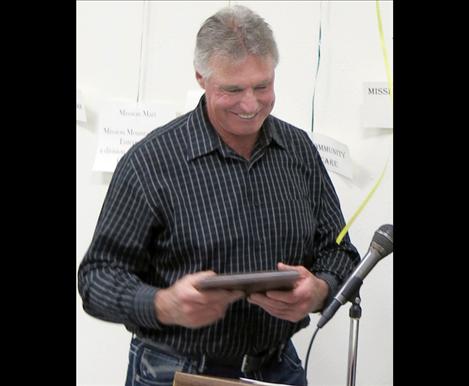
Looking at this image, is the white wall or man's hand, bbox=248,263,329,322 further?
the white wall

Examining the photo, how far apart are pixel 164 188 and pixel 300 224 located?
1.07 feet

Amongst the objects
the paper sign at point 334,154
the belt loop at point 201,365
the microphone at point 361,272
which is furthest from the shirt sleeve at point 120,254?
the paper sign at point 334,154

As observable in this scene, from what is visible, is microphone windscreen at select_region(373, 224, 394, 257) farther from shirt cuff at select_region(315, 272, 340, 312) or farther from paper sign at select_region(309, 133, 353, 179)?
paper sign at select_region(309, 133, 353, 179)

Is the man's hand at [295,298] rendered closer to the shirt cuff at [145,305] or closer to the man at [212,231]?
the man at [212,231]

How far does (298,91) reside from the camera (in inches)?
69.4

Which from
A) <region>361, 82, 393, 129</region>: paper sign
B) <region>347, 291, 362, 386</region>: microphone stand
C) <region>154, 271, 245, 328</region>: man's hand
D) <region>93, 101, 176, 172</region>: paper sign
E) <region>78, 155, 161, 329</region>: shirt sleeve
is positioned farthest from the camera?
<region>93, 101, 176, 172</region>: paper sign

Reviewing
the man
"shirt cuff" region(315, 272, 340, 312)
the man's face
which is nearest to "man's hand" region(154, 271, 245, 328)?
the man

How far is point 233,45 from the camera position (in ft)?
4.36

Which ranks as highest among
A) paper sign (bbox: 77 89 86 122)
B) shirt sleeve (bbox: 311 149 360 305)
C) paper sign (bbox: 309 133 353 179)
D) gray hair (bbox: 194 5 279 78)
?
gray hair (bbox: 194 5 279 78)

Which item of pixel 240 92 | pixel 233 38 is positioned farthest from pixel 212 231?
pixel 233 38

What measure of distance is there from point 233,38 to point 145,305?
58cm

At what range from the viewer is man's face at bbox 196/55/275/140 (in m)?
1.34
